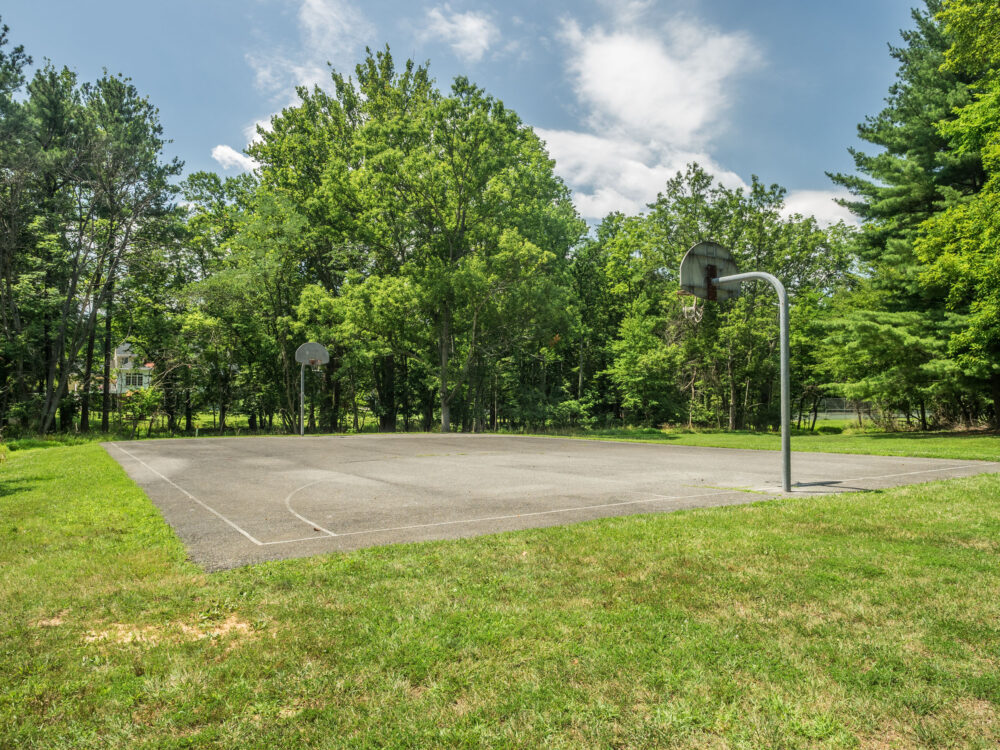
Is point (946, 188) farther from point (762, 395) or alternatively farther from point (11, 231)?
point (11, 231)

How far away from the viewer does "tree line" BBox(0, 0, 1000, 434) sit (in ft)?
71.5

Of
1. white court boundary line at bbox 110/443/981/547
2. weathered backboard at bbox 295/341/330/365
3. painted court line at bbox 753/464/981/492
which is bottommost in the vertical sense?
painted court line at bbox 753/464/981/492

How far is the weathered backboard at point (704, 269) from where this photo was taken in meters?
8.59

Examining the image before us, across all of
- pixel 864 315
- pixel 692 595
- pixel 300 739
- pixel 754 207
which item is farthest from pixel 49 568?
pixel 754 207

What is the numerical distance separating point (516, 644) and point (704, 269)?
7.31 m

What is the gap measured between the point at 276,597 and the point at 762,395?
37052 mm

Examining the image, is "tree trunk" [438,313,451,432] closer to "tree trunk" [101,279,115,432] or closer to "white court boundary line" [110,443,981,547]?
"tree trunk" [101,279,115,432]

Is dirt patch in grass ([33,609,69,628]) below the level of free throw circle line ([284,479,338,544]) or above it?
above

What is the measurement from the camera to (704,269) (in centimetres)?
872

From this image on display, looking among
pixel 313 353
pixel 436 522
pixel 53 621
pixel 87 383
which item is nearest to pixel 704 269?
pixel 436 522

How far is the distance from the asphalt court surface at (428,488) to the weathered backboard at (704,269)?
9.66ft

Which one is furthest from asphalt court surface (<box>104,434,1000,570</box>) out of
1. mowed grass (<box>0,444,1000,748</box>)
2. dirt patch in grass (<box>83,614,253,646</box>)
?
→ dirt patch in grass (<box>83,614,253,646</box>)

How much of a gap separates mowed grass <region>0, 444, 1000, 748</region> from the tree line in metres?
17.6

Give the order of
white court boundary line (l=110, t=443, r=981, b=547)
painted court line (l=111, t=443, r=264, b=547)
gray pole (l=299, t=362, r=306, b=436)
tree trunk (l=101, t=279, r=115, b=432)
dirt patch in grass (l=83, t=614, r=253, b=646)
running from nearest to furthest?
1. dirt patch in grass (l=83, t=614, r=253, b=646)
2. painted court line (l=111, t=443, r=264, b=547)
3. white court boundary line (l=110, t=443, r=981, b=547)
4. gray pole (l=299, t=362, r=306, b=436)
5. tree trunk (l=101, t=279, r=115, b=432)
